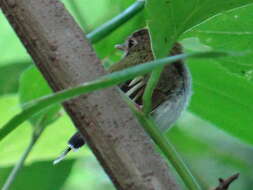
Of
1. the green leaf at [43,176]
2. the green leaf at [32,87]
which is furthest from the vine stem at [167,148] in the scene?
the green leaf at [43,176]

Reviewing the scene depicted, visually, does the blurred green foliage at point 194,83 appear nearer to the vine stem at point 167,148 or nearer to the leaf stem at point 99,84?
the vine stem at point 167,148

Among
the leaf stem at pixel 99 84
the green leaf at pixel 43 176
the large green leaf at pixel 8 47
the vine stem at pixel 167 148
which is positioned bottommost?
the green leaf at pixel 43 176

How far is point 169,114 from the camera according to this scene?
161 cm

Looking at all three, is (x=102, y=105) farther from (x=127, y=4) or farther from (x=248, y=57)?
(x=127, y=4)

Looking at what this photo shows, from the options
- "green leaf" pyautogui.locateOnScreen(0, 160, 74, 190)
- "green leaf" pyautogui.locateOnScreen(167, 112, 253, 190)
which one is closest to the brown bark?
"green leaf" pyautogui.locateOnScreen(167, 112, 253, 190)

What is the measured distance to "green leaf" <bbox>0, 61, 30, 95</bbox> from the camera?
1981 mm

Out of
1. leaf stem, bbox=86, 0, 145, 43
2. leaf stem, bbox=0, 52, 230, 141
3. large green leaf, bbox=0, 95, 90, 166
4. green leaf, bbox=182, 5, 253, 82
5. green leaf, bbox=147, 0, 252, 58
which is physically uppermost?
leaf stem, bbox=0, 52, 230, 141

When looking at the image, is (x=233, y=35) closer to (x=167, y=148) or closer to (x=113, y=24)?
(x=113, y=24)

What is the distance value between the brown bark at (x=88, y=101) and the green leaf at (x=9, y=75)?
1049 millimetres

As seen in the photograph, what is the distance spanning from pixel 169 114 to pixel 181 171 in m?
0.73

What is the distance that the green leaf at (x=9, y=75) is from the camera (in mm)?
1981

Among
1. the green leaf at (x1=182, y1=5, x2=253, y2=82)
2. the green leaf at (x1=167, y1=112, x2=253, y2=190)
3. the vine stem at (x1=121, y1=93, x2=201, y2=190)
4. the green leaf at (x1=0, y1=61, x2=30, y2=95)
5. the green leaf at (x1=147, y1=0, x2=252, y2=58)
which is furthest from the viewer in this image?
the green leaf at (x1=167, y1=112, x2=253, y2=190)

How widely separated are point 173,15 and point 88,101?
239mm

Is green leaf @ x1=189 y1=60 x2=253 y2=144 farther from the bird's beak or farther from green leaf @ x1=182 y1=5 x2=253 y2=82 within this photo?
the bird's beak
